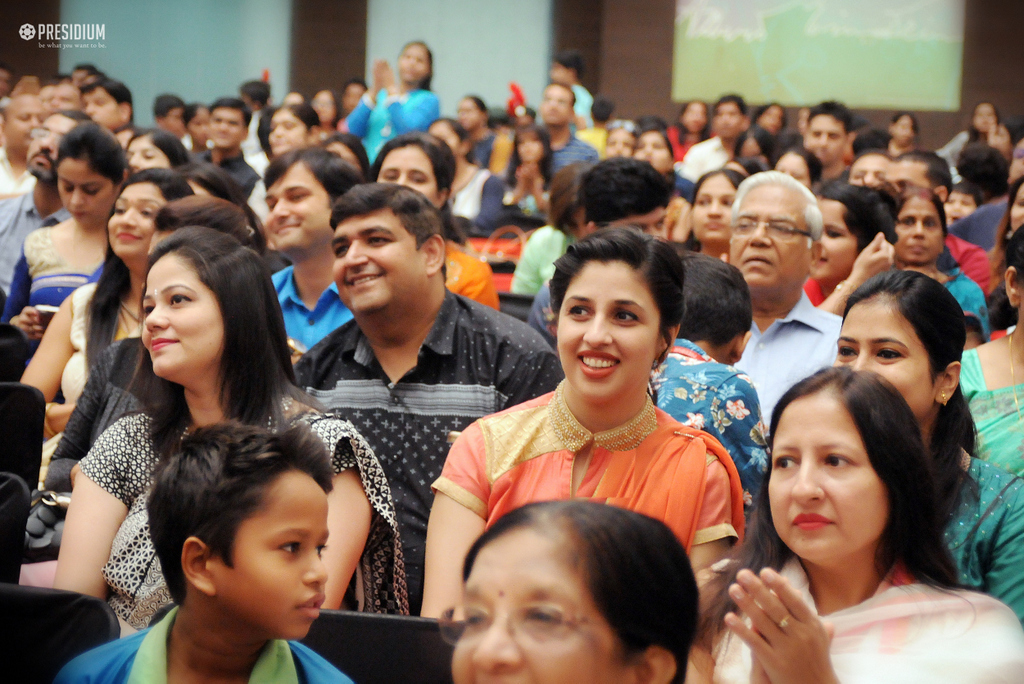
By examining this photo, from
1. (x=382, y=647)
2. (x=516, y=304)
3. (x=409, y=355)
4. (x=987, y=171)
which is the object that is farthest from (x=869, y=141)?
(x=382, y=647)

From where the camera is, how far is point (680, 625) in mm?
1171

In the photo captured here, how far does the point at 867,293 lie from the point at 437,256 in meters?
1.09

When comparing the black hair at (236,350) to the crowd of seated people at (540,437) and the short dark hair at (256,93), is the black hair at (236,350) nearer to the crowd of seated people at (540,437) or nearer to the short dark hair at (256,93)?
the crowd of seated people at (540,437)

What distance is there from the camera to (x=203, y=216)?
3029 mm

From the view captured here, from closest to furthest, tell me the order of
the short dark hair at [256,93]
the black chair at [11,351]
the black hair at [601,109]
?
the black chair at [11,351] < the black hair at [601,109] < the short dark hair at [256,93]

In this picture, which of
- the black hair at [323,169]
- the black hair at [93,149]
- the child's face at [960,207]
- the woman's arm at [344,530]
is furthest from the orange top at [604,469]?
the child's face at [960,207]

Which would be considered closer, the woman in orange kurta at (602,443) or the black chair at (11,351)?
the woman in orange kurta at (602,443)

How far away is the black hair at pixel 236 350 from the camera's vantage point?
2104 mm

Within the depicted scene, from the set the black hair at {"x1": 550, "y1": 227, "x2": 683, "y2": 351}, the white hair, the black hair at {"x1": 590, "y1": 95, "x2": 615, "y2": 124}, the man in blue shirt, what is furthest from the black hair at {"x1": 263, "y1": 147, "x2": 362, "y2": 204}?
the black hair at {"x1": 590, "y1": 95, "x2": 615, "y2": 124}

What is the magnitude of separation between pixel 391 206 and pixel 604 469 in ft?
3.49

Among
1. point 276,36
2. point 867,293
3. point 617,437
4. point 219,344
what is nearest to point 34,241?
point 219,344

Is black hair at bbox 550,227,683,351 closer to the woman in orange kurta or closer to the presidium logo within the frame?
the woman in orange kurta

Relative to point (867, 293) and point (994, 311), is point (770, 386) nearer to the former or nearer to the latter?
point (994, 311)

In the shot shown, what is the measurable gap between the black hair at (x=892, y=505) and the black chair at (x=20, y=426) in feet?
4.65
